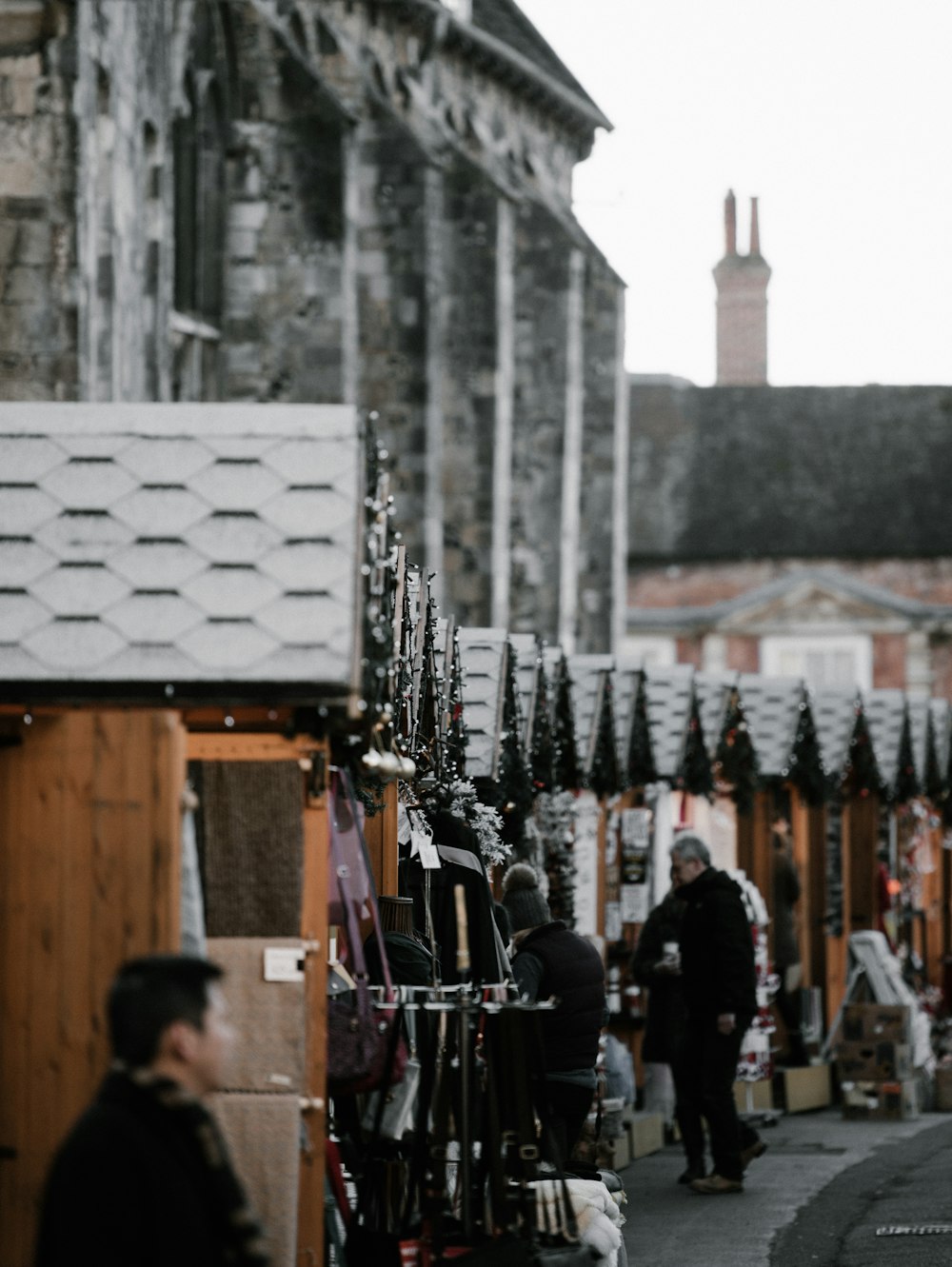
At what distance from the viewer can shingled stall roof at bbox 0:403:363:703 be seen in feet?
24.1

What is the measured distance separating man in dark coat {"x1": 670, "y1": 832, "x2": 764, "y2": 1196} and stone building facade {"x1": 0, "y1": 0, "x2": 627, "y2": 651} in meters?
7.58

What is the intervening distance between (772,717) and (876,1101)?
3331 mm

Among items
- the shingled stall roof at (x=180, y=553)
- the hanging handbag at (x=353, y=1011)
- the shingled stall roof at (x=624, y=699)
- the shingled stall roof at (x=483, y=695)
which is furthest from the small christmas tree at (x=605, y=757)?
the shingled stall roof at (x=180, y=553)

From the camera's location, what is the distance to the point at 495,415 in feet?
104

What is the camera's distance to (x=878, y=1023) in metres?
17.8

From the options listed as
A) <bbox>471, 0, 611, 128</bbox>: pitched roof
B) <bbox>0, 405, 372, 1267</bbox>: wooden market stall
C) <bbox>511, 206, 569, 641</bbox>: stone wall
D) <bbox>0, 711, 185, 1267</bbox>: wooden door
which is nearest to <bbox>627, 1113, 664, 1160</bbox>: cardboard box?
<bbox>0, 405, 372, 1267</bbox>: wooden market stall

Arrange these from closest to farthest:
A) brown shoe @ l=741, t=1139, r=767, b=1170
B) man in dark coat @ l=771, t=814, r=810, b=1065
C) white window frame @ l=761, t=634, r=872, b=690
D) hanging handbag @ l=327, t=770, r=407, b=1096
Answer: hanging handbag @ l=327, t=770, r=407, b=1096 < brown shoe @ l=741, t=1139, r=767, b=1170 < man in dark coat @ l=771, t=814, r=810, b=1065 < white window frame @ l=761, t=634, r=872, b=690

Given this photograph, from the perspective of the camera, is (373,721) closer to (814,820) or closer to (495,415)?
(814,820)

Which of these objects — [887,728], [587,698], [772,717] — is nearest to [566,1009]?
[587,698]

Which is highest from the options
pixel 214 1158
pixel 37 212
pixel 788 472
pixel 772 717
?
pixel 788 472

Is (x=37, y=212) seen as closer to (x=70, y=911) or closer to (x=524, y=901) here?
(x=524, y=901)

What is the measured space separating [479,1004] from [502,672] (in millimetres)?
4893

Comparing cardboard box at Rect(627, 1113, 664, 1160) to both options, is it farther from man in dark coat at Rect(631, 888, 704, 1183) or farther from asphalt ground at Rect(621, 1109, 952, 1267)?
man in dark coat at Rect(631, 888, 704, 1183)

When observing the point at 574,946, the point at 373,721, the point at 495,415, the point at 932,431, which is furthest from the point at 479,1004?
the point at 932,431
